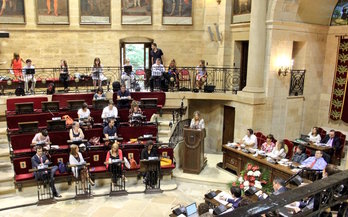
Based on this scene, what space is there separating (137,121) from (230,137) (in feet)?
16.8

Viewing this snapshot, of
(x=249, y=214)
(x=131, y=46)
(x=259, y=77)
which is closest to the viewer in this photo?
(x=249, y=214)

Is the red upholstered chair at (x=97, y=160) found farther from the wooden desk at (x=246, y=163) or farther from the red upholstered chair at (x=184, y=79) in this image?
the red upholstered chair at (x=184, y=79)

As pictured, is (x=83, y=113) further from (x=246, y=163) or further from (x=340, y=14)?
(x=340, y=14)

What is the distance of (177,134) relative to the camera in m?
12.3

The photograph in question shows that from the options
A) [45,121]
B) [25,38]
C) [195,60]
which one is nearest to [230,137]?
[195,60]

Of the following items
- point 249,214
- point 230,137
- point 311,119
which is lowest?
point 230,137

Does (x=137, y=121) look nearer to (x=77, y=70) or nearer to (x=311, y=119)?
(x=77, y=70)

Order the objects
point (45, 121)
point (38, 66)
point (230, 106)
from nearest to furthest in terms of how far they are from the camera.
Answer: point (45, 121) → point (230, 106) → point (38, 66)

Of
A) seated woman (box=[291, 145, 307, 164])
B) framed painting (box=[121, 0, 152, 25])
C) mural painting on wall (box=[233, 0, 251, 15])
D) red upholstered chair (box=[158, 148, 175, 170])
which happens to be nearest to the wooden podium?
red upholstered chair (box=[158, 148, 175, 170])

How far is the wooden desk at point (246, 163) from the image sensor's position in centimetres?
875

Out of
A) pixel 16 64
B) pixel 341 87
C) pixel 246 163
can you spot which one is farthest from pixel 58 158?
pixel 341 87

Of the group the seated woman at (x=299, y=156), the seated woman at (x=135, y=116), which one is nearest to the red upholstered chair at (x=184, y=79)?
the seated woman at (x=135, y=116)

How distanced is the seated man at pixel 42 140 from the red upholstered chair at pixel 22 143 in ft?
1.39

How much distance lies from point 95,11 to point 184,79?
17.2 feet
